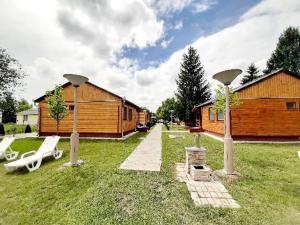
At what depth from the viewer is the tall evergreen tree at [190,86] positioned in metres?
34.8

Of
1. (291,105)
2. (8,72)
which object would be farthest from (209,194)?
(8,72)

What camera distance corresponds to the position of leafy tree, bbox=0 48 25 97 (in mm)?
21891

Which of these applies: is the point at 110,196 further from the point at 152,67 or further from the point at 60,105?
the point at 152,67

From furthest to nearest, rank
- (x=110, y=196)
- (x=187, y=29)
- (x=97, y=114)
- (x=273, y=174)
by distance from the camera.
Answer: (x=97, y=114) < (x=187, y=29) < (x=273, y=174) < (x=110, y=196)

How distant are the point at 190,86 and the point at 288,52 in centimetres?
2205

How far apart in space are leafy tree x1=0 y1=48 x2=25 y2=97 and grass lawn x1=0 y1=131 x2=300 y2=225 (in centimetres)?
1951

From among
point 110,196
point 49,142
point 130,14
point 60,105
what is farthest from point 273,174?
point 60,105

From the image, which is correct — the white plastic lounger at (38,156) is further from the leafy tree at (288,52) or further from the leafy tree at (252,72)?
the leafy tree at (288,52)

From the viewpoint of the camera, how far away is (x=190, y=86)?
117 feet

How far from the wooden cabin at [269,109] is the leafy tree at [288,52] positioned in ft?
99.3

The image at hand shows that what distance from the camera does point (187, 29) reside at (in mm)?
11273

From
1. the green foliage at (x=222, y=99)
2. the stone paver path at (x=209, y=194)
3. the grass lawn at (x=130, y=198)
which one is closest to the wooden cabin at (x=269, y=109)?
the green foliage at (x=222, y=99)

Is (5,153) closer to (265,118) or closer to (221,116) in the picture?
(221,116)

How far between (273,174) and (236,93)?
9.20m
